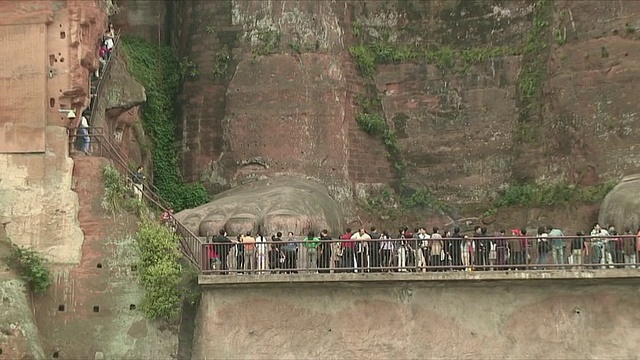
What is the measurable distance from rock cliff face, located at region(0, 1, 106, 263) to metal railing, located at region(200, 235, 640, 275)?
330cm

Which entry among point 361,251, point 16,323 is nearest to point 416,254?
point 361,251

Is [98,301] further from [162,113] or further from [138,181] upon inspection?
[162,113]

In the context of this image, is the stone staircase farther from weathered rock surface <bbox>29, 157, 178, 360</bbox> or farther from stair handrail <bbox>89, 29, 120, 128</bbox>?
weathered rock surface <bbox>29, 157, 178, 360</bbox>

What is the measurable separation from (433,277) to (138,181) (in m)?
8.33

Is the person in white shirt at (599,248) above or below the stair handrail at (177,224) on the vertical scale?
below

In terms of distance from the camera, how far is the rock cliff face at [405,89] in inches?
1214

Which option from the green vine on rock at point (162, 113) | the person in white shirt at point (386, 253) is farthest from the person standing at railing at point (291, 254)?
the green vine on rock at point (162, 113)

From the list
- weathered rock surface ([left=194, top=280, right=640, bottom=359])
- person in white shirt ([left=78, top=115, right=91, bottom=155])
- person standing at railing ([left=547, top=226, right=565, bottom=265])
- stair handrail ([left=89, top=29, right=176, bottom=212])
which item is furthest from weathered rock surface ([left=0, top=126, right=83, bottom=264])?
person standing at railing ([left=547, top=226, right=565, bottom=265])

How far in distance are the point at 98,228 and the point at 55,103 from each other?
2.98 m

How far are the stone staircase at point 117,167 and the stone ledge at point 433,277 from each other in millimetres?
1166

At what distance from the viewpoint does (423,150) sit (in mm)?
33125

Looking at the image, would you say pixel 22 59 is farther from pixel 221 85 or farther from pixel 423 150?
pixel 423 150

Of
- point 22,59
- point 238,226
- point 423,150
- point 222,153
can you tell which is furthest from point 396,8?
point 22,59

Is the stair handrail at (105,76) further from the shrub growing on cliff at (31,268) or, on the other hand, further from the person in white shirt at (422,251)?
the person in white shirt at (422,251)
